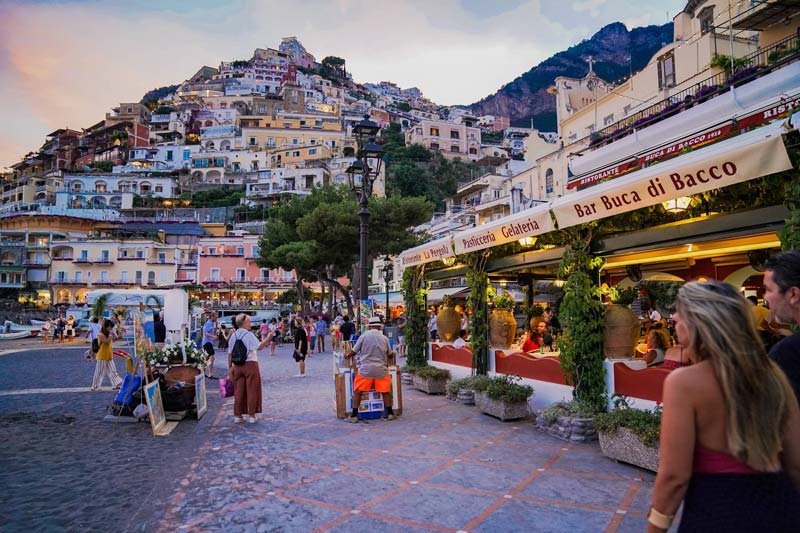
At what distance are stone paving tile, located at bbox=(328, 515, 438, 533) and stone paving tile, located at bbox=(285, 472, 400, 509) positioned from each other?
1.03ft

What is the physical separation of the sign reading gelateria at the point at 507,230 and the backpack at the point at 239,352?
12.9ft

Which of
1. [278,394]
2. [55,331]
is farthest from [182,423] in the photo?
[55,331]

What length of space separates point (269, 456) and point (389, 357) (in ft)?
9.76

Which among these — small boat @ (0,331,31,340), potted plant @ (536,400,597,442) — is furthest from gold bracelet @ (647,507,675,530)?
small boat @ (0,331,31,340)

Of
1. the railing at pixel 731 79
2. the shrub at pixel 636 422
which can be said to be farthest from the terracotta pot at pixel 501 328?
the railing at pixel 731 79

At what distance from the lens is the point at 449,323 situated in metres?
11.1

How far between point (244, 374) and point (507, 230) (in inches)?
181

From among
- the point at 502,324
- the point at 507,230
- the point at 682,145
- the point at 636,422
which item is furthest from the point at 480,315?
the point at 682,145

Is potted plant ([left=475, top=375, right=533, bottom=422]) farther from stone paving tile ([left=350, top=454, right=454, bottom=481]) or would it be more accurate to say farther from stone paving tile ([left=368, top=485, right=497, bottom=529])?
stone paving tile ([left=368, top=485, right=497, bottom=529])

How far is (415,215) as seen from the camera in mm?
27500

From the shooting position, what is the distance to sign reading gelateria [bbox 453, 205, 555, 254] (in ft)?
22.0

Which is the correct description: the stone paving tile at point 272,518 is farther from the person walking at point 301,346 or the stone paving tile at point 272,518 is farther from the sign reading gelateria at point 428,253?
the person walking at point 301,346

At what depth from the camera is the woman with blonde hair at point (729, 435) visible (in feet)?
5.39

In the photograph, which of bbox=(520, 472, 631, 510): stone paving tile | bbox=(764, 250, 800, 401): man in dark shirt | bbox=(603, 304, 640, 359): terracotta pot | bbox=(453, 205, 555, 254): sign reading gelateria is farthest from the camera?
bbox=(453, 205, 555, 254): sign reading gelateria
